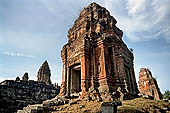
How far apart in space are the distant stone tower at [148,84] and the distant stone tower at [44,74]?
29212 mm

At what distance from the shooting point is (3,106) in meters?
19.6

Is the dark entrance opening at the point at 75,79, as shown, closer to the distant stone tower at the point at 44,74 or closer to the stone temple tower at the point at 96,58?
the stone temple tower at the point at 96,58

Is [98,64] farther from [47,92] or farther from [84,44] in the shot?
[47,92]

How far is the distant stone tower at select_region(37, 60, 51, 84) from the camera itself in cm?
4456

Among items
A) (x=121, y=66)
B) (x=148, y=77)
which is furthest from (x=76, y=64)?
(x=148, y=77)

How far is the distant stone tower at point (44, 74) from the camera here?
4456cm

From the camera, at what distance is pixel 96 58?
11.4m

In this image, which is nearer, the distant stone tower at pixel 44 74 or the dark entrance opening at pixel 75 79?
the dark entrance opening at pixel 75 79

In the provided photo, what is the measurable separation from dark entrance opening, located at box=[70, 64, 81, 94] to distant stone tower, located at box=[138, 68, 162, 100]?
1433cm

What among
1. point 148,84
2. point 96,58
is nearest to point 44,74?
point 148,84

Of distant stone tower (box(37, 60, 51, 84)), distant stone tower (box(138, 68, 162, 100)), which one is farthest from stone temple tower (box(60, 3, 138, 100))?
distant stone tower (box(37, 60, 51, 84))

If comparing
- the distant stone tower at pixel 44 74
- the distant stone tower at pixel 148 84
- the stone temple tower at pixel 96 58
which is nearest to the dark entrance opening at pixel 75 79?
the stone temple tower at pixel 96 58

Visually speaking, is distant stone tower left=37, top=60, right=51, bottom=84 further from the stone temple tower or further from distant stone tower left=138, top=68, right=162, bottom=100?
the stone temple tower

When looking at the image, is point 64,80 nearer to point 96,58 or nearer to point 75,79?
point 75,79
